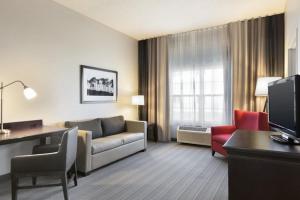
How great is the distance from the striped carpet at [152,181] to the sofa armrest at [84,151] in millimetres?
167

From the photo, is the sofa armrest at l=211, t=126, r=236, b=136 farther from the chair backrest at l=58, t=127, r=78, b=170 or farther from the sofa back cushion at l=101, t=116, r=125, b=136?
the chair backrest at l=58, t=127, r=78, b=170

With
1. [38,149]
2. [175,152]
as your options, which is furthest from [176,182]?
[38,149]

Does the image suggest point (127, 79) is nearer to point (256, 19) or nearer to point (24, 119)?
point (24, 119)

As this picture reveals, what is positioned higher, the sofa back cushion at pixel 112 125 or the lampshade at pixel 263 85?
the lampshade at pixel 263 85

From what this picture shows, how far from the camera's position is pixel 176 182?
2.87 m

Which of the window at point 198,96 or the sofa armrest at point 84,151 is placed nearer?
the sofa armrest at point 84,151

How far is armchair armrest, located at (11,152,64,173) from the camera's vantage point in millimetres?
2145

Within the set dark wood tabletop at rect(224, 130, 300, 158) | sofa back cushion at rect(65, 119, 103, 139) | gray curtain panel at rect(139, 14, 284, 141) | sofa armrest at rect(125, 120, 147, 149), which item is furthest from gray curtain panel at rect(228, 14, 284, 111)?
dark wood tabletop at rect(224, 130, 300, 158)

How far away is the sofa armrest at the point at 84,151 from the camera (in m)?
3.06

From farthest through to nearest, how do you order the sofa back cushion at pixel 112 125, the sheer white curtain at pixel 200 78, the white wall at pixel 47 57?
the sheer white curtain at pixel 200 78
the sofa back cushion at pixel 112 125
the white wall at pixel 47 57

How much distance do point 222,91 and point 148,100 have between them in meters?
1.98

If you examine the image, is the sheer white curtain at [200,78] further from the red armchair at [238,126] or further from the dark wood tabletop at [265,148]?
the dark wood tabletop at [265,148]

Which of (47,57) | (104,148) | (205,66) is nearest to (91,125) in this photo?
(104,148)

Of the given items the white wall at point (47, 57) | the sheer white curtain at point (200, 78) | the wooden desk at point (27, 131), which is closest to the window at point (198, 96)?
the sheer white curtain at point (200, 78)
